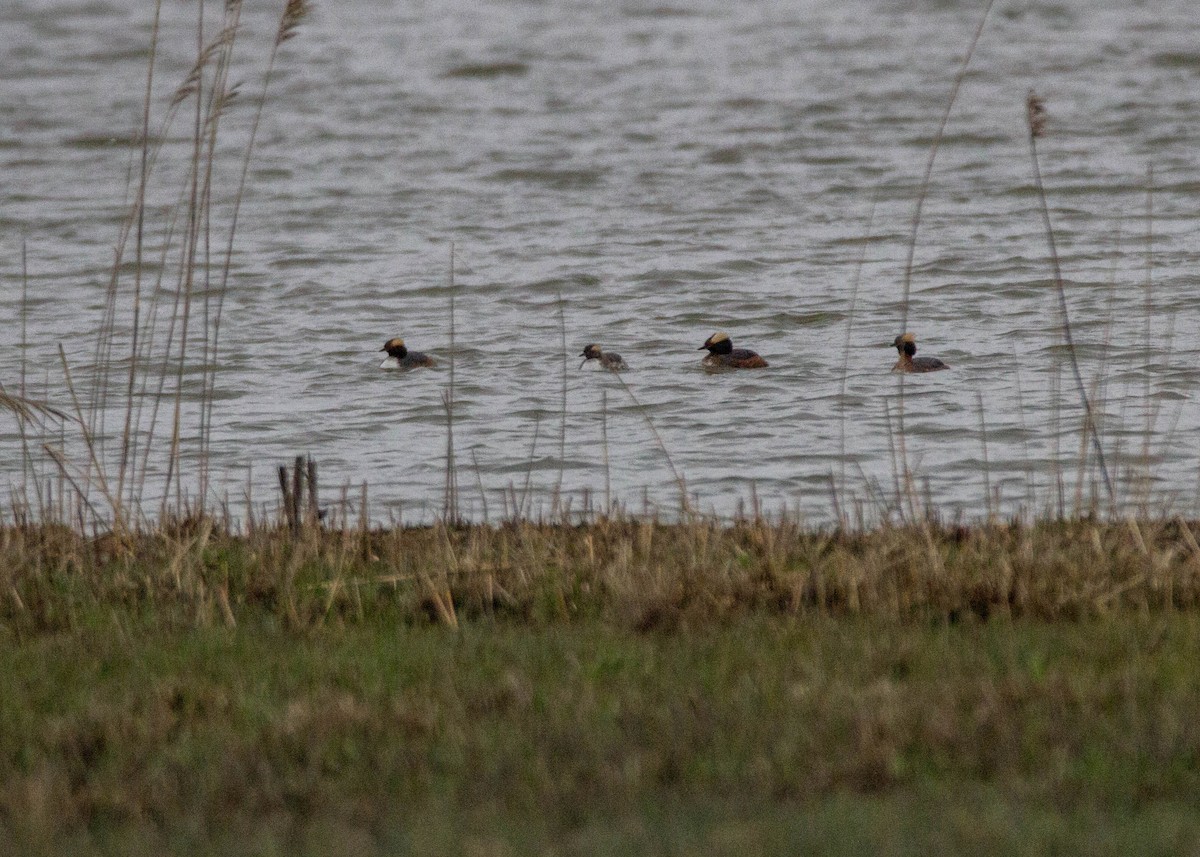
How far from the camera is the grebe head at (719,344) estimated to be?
14203 mm

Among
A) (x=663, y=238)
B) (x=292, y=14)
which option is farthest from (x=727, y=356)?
(x=292, y=14)

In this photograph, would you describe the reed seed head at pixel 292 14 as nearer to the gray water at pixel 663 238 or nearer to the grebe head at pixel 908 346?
the gray water at pixel 663 238

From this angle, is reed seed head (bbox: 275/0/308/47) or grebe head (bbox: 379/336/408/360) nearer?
reed seed head (bbox: 275/0/308/47)

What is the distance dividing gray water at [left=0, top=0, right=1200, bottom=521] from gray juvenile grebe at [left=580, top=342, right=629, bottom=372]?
15cm

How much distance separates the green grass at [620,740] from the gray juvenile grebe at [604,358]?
A: 23.7ft

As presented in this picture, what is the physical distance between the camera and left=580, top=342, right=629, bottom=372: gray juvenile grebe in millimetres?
13961

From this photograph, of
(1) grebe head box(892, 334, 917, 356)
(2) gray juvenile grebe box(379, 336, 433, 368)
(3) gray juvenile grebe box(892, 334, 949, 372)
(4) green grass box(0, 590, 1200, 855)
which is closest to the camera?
(4) green grass box(0, 590, 1200, 855)

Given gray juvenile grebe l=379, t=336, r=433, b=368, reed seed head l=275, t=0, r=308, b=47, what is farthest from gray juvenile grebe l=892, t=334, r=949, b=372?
reed seed head l=275, t=0, r=308, b=47

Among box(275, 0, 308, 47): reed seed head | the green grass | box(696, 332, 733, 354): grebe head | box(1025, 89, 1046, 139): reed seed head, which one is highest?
box(275, 0, 308, 47): reed seed head

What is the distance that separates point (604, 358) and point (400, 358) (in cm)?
169

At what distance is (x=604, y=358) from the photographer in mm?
13992

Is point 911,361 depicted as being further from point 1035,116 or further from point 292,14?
point 292,14

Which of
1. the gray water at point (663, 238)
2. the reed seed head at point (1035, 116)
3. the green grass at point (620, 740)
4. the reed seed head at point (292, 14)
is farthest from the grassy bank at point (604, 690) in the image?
the reed seed head at point (292, 14)

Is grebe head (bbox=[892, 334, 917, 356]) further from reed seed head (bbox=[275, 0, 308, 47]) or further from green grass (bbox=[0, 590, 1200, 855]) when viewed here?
green grass (bbox=[0, 590, 1200, 855])
